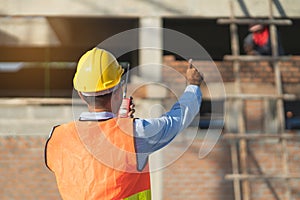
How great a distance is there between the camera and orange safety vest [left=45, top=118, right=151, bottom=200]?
216 cm

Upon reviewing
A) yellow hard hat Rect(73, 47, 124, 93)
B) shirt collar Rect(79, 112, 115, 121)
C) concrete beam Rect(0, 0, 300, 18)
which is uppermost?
concrete beam Rect(0, 0, 300, 18)

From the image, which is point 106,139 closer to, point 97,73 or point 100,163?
point 100,163

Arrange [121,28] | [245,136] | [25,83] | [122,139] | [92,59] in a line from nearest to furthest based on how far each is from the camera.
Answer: [122,139] → [92,59] → [245,136] → [121,28] → [25,83]

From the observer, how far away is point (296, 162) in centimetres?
648

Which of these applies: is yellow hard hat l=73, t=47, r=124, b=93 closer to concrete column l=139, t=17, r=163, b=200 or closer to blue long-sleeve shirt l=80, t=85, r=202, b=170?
blue long-sleeve shirt l=80, t=85, r=202, b=170

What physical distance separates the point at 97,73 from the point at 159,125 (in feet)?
1.11

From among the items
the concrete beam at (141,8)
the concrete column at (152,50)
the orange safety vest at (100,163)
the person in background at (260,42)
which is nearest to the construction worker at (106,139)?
the orange safety vest at (100,163)

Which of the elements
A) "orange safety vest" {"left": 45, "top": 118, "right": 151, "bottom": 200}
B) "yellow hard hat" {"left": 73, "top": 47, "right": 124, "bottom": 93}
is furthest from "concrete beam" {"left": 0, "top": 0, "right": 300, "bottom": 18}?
"orange safety vest" {"left": 45, "top": 118, "right": 151, "bottom": 200}

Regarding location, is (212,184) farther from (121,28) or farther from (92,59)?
(92,59)

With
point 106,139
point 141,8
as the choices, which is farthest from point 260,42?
point 106,139

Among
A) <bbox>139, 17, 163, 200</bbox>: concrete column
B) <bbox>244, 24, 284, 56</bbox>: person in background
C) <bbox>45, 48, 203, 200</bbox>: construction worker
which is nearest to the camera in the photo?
<bbox>45, 48, 203, 200</bbox>: construction worker

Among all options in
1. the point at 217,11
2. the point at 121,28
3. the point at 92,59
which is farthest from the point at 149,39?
the point at 92,59

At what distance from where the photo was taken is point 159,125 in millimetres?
2176

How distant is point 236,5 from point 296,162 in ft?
6.50
